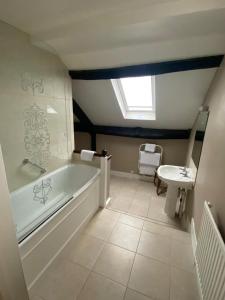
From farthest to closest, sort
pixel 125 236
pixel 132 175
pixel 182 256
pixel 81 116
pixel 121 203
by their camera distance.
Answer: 1. pixel 132 175
2. pixel 81 116
3. pixel 121 203
4. pixel 125 236
5. pixel 182 256

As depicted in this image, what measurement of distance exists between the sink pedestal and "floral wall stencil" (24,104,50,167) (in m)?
1.87

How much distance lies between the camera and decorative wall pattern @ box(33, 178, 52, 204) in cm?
209

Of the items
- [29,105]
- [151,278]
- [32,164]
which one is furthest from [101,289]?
[29,105]

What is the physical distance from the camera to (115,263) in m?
1.63

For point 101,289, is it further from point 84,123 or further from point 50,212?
point 84,123

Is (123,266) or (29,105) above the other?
(29,105)

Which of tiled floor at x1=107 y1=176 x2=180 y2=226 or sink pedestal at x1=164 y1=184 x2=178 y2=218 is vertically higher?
sink pedestal at x1=164 y1=184 x2=178 y2=218

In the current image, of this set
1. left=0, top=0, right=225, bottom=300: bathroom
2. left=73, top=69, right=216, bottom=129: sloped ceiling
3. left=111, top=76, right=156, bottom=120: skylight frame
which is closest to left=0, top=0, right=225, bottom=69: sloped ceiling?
left=0, top=0, right=225, bottom=300: bathroom

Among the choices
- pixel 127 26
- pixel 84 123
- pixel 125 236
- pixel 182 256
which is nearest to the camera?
pixel 127 26

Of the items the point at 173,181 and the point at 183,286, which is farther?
the point at 173,181

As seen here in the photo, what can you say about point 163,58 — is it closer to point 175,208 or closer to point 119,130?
point 119,130

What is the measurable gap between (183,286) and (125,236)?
76 centimetres

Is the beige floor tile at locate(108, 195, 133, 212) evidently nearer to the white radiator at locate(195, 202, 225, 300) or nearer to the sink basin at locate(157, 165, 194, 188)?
the sink basin at locate(157, 165, 194, 188)

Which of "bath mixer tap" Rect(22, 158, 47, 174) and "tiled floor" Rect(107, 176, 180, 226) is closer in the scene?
"bath mixer tap" Rect(22, 158, 47, 174)
